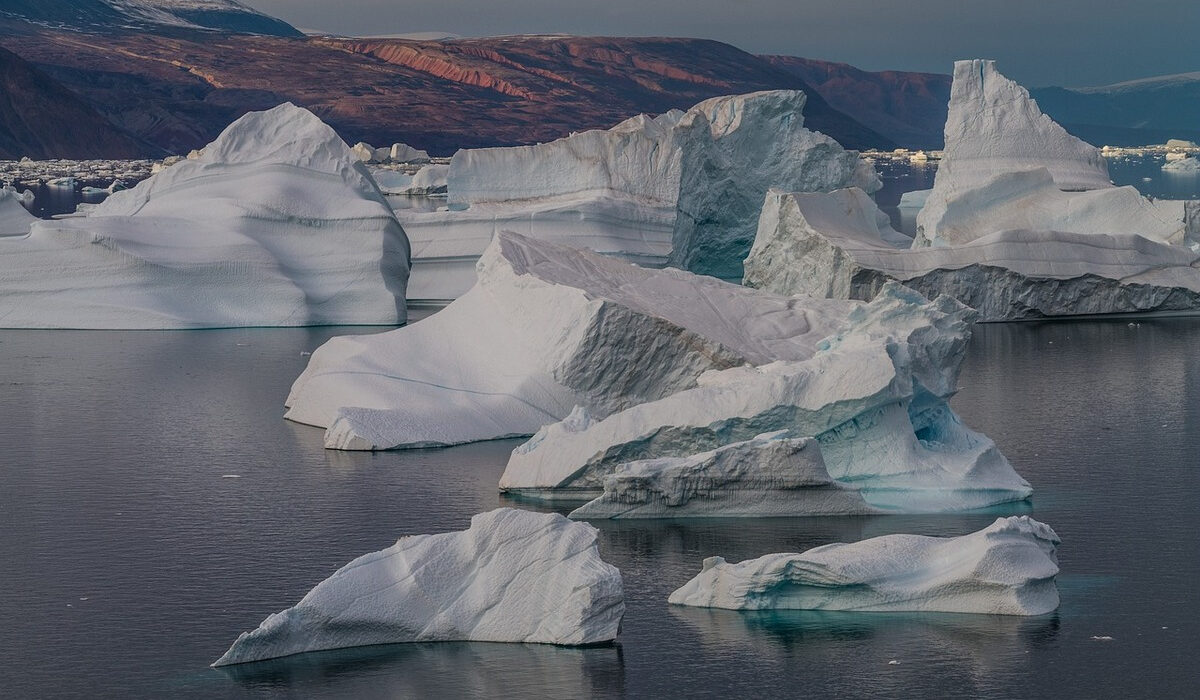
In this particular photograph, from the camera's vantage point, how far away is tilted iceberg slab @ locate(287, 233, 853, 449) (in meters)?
10.8

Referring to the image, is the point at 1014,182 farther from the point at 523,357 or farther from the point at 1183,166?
the point at 1183,166

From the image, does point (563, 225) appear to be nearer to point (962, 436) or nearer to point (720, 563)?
point (962, 436)

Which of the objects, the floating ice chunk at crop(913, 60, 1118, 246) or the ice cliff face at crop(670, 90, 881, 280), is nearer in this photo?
the ice cliff face at crop(670, 90, 881, 280)

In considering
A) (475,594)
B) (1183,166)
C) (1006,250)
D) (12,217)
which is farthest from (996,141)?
(1183,166)

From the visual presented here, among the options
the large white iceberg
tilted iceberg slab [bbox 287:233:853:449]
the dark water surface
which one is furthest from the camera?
the large white iceberg

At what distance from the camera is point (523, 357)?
11383 millimetres

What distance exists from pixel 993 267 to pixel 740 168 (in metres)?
5.76

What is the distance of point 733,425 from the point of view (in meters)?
8.84

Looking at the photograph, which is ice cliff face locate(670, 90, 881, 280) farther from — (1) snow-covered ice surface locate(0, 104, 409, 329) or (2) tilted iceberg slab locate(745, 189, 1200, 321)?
(1) snow-covered ice surface locate(0, 104, 409, 329)

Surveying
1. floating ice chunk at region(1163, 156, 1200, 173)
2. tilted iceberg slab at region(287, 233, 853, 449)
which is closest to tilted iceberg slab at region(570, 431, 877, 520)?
tilted iceberg slab at region(287, 233, 853, 449)

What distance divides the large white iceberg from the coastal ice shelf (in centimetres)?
2

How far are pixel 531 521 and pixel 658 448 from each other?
2.37 meters

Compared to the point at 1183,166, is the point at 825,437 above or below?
above

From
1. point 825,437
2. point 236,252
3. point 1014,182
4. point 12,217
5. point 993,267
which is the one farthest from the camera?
point 12,217
